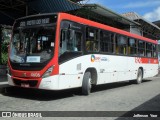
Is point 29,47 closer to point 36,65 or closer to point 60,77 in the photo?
point 36,65

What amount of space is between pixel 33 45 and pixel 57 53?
3.47 feet

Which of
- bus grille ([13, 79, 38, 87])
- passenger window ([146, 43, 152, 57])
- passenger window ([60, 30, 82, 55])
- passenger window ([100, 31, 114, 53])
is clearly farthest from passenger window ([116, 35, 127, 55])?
bus grille ([13, 79, 38, 87])

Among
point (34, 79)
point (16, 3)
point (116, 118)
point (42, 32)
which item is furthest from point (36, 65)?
point (16, 3)

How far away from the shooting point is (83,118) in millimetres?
7953

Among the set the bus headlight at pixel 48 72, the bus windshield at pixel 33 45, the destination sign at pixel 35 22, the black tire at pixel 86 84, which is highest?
the destination sign at pixel 35 22

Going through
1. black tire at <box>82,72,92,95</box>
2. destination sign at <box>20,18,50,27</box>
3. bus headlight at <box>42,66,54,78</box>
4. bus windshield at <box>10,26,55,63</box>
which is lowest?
black tire at <box>82,72,92,95</box>

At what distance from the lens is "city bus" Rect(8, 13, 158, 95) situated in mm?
10719

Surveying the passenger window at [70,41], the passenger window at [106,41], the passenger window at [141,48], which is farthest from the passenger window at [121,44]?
the passenger window at [70,41]

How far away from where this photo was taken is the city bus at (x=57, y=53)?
10.7m

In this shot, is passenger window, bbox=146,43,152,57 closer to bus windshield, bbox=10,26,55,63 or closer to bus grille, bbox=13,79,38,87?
bus windshield, bbox=10,26,55,63

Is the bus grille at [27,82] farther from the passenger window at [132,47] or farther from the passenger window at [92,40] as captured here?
the passenger window at [132,47]

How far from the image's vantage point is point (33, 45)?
11258 mm

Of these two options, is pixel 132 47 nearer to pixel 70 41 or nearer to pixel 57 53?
pixel 70 41

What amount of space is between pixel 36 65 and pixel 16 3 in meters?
9.65
